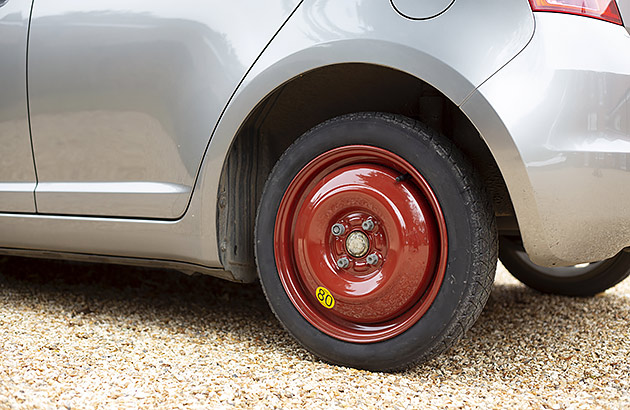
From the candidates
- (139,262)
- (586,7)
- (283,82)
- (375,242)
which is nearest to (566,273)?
(375,242)

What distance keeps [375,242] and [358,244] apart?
6cm

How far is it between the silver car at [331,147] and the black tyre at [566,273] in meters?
1.19

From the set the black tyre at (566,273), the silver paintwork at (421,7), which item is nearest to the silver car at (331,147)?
the silver paintwork at (421,7)

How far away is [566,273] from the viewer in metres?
3.36

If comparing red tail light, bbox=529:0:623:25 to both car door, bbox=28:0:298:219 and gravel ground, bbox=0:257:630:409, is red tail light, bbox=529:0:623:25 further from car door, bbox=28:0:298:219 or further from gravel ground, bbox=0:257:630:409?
gravel ground, bbox=0:257:630:409

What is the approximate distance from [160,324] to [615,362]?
1810 mm

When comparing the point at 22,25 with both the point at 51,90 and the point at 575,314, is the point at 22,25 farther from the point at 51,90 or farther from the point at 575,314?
the point at 575,314

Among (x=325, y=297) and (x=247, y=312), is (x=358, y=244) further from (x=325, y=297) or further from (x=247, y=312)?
(x=247, y=312)

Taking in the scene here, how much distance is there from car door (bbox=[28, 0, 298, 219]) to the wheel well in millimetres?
177

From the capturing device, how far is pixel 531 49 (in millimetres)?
1831

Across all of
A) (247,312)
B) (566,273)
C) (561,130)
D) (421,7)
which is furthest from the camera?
(566,273)

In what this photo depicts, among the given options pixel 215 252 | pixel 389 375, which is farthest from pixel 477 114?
pixel 215 252

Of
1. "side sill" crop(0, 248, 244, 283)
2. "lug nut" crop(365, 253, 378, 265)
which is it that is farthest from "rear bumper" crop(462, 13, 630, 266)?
"side sill" crop(0, 248, 244, 283)

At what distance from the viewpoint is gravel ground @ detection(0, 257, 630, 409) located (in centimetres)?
192
